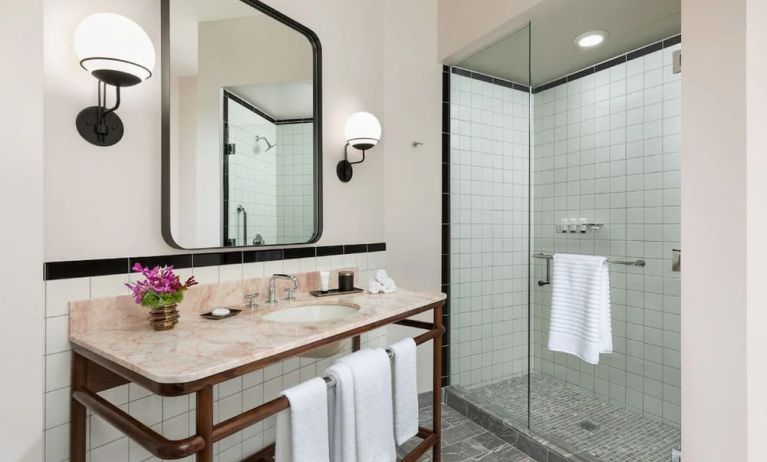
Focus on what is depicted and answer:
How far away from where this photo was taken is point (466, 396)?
242 centimetres

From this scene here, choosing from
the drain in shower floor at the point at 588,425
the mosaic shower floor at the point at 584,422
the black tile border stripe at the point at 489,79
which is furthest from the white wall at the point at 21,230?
the drain in shower floor at the point at 588,425

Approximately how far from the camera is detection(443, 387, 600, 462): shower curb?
1.83 meters

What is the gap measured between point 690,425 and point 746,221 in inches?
27.7

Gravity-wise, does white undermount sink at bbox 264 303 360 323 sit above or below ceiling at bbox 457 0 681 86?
below

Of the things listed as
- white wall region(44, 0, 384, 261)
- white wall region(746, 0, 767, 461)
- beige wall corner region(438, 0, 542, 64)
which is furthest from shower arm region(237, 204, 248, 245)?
white wall region(746, 0, 767, 461)

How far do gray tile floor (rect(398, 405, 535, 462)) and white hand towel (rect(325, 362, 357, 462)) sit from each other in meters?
0.90

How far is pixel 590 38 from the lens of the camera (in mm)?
2303

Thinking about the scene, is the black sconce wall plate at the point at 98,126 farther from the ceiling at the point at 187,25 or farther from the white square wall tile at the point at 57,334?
the white square wall tile at the point at 57,334

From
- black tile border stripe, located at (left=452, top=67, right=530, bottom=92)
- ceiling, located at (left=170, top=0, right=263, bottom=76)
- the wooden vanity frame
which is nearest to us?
the wooden vanity frame

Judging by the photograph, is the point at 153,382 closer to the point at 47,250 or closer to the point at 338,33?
the point at 47,250

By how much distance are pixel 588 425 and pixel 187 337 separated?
2.24 m

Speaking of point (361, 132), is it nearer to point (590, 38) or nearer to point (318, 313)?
point (318, 313)

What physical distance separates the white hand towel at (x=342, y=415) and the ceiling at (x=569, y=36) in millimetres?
1955

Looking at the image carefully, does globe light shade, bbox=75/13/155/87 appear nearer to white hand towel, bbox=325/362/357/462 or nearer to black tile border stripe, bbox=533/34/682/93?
white hand towel, bbox=325/362/357/462
